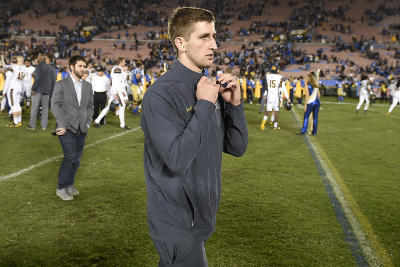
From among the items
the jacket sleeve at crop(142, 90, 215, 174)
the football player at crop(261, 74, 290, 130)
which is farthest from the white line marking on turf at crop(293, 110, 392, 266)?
the football player at crop(261, 74, 290, 130)

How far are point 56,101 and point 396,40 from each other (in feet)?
141

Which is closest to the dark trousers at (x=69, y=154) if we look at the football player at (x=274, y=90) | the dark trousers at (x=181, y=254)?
the dark trousers at (x=181, y=254)

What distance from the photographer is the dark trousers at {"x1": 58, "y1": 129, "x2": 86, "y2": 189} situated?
491cm

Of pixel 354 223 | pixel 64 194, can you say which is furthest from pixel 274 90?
pixel 64 194

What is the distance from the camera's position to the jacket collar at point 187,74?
1733 mm

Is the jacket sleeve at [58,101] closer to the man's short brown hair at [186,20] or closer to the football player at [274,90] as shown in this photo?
the man's short brown hair at [186,20]

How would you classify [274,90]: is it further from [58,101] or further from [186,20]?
[186,20]

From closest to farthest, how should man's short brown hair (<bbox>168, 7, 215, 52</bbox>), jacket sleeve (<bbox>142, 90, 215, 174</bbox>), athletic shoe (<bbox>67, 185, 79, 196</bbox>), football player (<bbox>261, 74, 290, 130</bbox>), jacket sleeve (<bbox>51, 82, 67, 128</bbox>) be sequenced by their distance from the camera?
1. jacket sleeve (<bbox>142, 90, 215, 174</bbox>)
2. man's short brown hair (<bbox>168, 7, 215, 52</bbox>)
3. jacket sleeve (<bbox>51, 82, 67, 128</bbox>)
4. athletic shoe (<bbox>67, 185, 79, 196</bbox>)
5. football player (<bbox>261, 74, 290, 130</bbox>)

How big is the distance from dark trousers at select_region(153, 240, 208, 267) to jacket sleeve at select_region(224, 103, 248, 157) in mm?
540

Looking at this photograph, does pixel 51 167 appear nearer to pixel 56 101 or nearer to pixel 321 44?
pixel 56 101

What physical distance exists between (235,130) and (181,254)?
2.19ft

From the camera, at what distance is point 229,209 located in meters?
4.75

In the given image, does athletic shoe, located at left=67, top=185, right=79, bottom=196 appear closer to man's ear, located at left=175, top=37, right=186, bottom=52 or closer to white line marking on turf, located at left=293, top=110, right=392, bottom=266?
white line marking on turf, located at left=293, top=110, right=392, bottom=266

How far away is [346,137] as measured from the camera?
1053 cm
